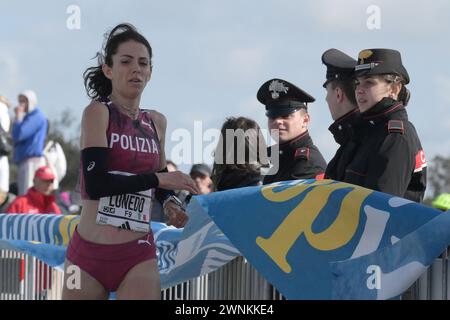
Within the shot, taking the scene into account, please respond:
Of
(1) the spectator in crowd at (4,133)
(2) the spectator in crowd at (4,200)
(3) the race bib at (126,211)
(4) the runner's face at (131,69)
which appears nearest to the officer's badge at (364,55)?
(4) the runner's face at (131,69)

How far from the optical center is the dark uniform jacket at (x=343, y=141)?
19.9 ft

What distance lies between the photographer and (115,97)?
5.46 m

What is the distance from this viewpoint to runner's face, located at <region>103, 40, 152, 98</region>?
5414 millimetres

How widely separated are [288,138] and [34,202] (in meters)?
5.32

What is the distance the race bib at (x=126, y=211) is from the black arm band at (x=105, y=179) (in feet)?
0.23

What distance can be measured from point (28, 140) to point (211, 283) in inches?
312

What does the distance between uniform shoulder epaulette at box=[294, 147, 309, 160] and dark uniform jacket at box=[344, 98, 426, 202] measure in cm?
89

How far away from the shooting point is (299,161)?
6922mm

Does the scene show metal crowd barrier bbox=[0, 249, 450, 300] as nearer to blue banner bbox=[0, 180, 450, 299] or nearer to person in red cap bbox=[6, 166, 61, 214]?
blue banner bbox=[0, 180, 450, 299]

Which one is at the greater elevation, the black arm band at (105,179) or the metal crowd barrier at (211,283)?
the black arm band at (105,179)

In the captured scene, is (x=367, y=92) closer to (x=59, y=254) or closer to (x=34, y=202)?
(x=59, y=254)

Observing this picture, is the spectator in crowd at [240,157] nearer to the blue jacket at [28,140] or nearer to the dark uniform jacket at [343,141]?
the dark uniform jacket at [343,141]

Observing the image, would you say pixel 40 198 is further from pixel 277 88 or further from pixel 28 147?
pixel 277 88
